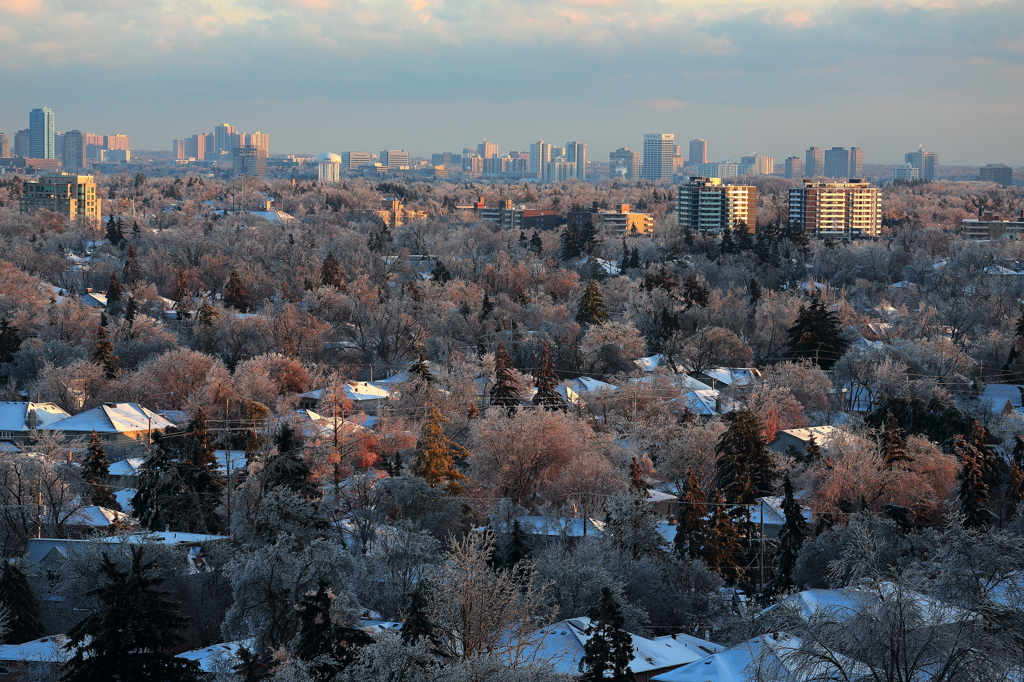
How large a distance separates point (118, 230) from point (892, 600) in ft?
224

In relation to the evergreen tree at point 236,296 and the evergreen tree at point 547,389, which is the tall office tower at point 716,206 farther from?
the evergreen tree at point 547,389

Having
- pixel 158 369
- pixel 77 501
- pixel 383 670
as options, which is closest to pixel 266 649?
pixel 383 670

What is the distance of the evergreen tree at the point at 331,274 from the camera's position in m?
56.5

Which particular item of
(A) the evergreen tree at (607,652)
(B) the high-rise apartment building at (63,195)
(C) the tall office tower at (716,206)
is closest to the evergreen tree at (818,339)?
(A) the evergreen tree at (607,652)

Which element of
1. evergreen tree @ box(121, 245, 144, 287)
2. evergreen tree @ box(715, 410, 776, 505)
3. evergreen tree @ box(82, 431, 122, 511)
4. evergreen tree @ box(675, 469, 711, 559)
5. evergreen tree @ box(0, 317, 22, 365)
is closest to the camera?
evergreen tree @ box(675, 469, 711, 559)

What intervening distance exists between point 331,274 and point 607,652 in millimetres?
44739

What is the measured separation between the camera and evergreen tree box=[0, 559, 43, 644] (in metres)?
17.2

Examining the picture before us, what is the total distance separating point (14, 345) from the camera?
41188 mm

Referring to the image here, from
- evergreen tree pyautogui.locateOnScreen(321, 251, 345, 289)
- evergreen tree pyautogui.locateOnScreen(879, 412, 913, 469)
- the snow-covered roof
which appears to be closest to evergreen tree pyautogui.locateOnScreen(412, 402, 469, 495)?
evergreen tree pyautogui.locateOnScreen(879, 412, 913, 469)

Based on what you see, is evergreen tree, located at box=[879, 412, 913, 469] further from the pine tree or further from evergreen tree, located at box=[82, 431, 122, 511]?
the pine tree

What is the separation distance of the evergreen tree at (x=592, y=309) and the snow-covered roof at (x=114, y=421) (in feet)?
63.4

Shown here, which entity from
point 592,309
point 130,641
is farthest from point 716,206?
point 130,641

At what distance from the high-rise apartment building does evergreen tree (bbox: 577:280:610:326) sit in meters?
69.6

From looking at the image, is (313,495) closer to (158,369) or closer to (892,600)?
(892,600)
